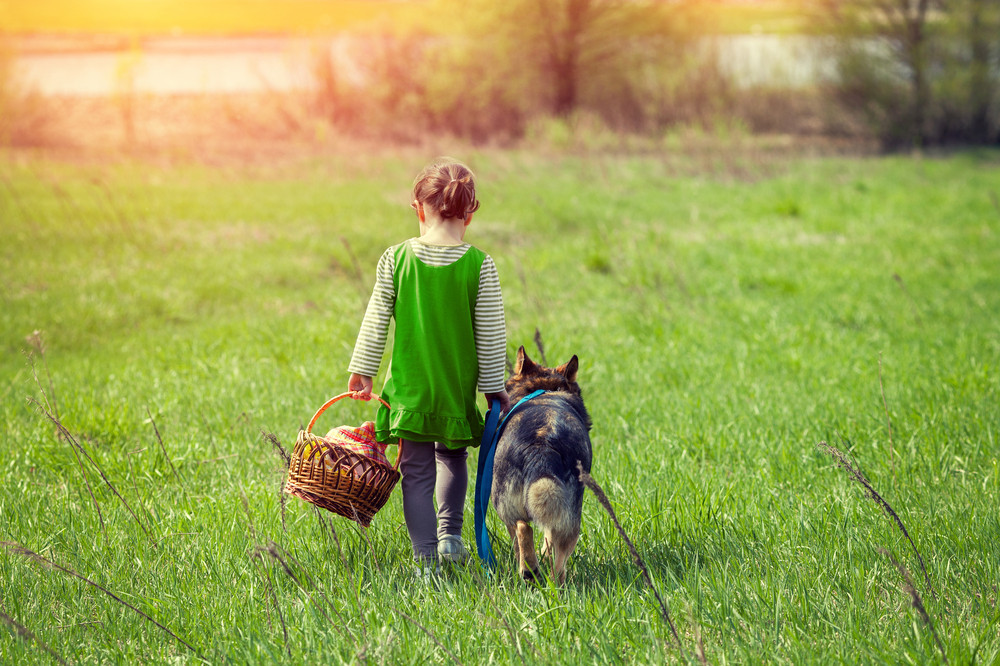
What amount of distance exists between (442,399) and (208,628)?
1.15 meters

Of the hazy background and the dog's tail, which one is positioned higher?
the hazy background

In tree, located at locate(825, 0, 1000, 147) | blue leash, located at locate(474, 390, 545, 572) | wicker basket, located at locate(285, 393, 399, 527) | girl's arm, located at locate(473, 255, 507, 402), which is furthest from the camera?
tree, located at locate(825, 0, 1000, 147)

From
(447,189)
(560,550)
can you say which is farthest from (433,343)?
(560,550)

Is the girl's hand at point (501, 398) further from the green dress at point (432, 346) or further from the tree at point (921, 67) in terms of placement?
the tree at point (921, 67)

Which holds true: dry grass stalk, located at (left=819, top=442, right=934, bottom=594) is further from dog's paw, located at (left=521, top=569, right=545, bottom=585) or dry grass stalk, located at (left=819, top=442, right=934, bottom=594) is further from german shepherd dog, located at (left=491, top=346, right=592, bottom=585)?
dog's paw, located at (left=521, top=569, right=545, bottom=585)

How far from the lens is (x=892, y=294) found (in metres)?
7.85

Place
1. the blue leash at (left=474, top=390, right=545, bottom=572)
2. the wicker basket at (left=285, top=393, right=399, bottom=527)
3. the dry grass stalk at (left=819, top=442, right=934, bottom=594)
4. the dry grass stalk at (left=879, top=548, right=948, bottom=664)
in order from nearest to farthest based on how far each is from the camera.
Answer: the dry grass stalk at (left=879, top=548, right=948, bottom=664) < the dry grass stalk at (left=819, top=442, right=934, bottom=594) < the wicker basket at (left=285, top=393, right=399, bottom=527) < the blue leash at (left=474, top=390, right=545, bottom=572)

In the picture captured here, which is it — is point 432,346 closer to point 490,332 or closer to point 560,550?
point 490,332

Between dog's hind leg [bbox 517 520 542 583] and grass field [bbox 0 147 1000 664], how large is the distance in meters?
0.07

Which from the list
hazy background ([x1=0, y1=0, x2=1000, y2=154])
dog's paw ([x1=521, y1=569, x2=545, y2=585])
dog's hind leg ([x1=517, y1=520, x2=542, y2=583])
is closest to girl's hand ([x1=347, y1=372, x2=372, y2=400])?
dog's hind leg ([x1=517, y1=520, x2=542, y2=583])

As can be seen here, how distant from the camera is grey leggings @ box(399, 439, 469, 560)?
317 centimetres

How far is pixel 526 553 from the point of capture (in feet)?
9.49

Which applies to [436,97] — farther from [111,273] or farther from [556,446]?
[556,446]

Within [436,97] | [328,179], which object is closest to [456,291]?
[328,179]
